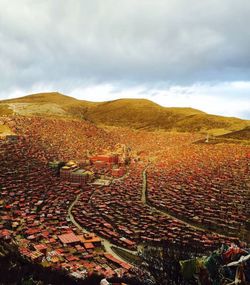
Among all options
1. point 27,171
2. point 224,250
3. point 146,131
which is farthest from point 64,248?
point 146,131

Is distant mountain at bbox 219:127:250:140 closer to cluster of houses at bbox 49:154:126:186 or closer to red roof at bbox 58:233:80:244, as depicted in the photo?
cluster of houses at bbox 49:154:126:186

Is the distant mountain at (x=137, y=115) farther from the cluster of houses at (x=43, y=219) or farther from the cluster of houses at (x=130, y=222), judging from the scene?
the cluster of houses at (x=130, y=222)

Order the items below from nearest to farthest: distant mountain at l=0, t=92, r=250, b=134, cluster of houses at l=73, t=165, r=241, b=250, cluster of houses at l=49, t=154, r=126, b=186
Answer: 1. cluster of houses at l=73, t=165, r=241, b=250
2. cluster of houses at l=49, t=154, r=126, b=186
3. distant mountain at l=0, t=92, r=250, b=134

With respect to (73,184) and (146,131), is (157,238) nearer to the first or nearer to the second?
(73,184)

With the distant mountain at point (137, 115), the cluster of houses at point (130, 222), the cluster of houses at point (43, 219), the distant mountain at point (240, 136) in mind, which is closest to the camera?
the cluster of houses at point (43, 219)

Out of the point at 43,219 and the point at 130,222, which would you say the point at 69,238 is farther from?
the point at 130,222

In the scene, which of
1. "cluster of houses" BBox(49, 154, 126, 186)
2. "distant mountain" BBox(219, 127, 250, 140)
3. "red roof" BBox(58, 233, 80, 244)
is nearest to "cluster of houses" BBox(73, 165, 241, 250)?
"red roof" BBox(58, 233, 80, 244)

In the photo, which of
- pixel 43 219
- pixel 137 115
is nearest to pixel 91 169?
pixel 43 219

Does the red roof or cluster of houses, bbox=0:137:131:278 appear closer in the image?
cluster of houses, bbox=0:137:131:278

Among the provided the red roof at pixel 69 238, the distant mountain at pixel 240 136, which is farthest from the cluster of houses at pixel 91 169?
the distant mountain at pixel 240 136
